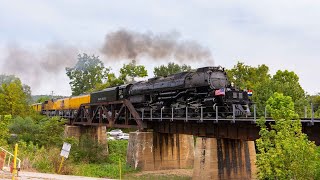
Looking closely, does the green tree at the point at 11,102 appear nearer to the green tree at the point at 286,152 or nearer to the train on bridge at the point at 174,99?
the train on bridge at the point at 174,99

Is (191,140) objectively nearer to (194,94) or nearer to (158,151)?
(158,151)

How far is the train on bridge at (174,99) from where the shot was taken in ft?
75.7

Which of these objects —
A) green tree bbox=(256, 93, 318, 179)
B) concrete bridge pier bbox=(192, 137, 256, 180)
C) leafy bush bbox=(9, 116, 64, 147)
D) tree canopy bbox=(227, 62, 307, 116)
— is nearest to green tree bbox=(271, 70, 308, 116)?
tree canopy bbox=(227, 62, 307, 116)

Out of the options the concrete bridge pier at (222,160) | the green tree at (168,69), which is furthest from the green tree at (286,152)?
the green tree at (168,69)

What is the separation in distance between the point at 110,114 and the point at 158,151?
6879mm

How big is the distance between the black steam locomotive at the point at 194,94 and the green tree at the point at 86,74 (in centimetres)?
5256

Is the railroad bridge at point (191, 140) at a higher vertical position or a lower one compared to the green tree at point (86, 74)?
lower

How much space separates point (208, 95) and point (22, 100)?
4074cm

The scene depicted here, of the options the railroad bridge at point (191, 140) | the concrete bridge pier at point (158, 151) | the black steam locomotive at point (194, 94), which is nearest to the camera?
the railroad bridge at point (191, 140)

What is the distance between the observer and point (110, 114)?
3603 centimetres

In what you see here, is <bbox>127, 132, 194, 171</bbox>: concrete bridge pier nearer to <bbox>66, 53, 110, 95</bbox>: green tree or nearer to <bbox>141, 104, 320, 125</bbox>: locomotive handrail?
<bbox>141, 104, 320, 125</bbox>: locomotive handrail

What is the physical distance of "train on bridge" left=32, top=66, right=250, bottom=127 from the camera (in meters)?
23.1

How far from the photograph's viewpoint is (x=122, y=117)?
112 ft

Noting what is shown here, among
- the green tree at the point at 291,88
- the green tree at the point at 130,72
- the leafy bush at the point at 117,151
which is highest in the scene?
the green tree at the point at 130,72
